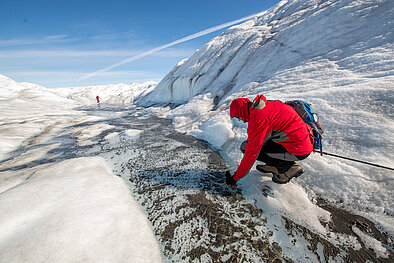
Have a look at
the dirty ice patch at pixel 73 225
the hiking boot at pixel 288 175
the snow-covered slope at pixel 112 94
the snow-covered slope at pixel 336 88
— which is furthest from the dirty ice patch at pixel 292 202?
the snow-covered slope at pixel 112 94

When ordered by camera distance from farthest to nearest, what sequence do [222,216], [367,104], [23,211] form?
[367,104], [222,216], [23,211]

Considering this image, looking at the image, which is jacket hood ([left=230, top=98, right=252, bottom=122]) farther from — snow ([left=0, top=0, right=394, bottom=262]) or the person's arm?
snow ([left=0, top=0, right=394, bottom=262])

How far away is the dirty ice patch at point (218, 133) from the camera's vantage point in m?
4.93

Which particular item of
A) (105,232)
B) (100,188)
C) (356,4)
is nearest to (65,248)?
(105,232)

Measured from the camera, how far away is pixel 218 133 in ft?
17.3

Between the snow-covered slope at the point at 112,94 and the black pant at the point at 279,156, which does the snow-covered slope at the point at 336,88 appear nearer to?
the black pant at the point at 279,156

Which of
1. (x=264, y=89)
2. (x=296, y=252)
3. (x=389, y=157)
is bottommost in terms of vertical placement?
(x=296, y=252)

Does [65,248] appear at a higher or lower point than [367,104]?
lower

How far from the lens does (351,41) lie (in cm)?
608

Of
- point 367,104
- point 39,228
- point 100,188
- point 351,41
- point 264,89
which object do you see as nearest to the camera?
point 39,228

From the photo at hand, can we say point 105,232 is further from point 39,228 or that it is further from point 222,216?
point 222,216

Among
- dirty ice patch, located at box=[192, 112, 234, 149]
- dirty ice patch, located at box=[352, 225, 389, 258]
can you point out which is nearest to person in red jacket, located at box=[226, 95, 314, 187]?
dirty ice patch, located at box=[352, 225, 389, 258]

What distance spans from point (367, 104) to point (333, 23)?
23.1ft

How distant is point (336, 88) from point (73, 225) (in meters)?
6.13
